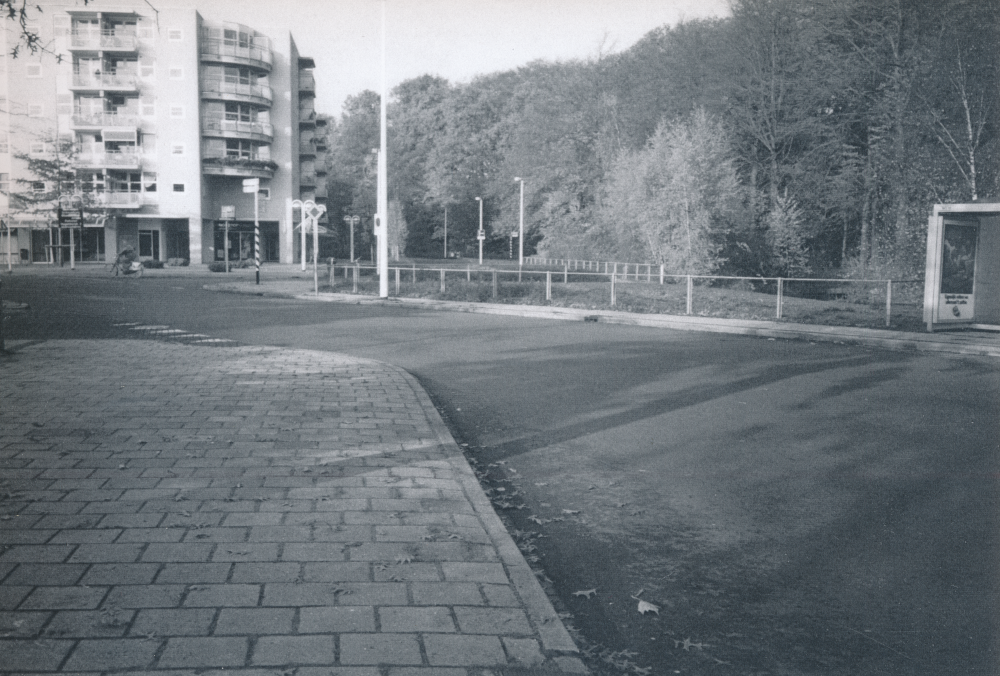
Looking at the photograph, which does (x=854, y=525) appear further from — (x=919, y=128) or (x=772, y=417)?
(x=919, y=128)

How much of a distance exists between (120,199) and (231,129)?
31.5ft

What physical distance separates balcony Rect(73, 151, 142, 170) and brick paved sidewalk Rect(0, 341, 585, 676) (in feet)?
197

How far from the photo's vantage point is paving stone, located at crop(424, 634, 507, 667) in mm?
3057

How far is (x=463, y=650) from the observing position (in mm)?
3137

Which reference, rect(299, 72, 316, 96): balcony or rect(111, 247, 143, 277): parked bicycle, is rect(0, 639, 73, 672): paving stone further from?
rect(299, 72, 316, 96): balcony

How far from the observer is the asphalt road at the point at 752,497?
354 centimetres

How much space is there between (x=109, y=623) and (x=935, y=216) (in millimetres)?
17390

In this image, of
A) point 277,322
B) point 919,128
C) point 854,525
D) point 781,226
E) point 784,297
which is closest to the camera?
point 854,525

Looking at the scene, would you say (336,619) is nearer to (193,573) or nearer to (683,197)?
(193,573)

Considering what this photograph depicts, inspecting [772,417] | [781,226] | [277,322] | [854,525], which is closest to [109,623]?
[854,525]

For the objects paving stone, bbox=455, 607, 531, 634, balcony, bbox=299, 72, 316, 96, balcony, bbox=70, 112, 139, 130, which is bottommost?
paving stone, bbox=455, 607, 531, 634

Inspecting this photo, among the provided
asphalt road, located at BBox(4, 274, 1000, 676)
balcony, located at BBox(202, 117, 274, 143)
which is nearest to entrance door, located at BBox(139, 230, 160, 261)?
balcony, located at BBox(202, 117, 274, 143)

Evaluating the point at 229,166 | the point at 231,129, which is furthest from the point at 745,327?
the point at 231,129

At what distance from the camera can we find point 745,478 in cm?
601
